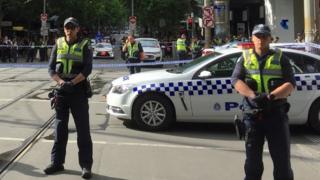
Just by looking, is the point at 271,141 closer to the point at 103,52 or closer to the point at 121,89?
the point at 121,89

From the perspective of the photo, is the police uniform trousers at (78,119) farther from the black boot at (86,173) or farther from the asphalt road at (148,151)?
the asphalt road at (148,151)

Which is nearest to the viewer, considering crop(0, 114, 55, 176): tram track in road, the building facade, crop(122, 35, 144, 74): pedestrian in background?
crop(0, 114, 55, 176): tram track in road

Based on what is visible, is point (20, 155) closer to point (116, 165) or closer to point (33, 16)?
point (116, 165)

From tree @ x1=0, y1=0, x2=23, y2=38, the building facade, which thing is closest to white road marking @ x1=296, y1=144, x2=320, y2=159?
the building facade

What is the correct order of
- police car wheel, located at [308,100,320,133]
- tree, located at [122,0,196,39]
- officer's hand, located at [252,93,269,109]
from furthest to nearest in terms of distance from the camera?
tree, located at [122,0,196,39] → police car wheel, located at [308,100,320,133] → officer's hand, located at [252,93,269,109]

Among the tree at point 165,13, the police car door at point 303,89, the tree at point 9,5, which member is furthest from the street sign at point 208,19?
the tree at point 9,5

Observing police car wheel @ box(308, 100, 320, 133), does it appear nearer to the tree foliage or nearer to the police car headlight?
the police car headlight

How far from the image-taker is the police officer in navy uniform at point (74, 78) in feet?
21.3

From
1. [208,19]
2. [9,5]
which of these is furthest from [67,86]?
[9,5]

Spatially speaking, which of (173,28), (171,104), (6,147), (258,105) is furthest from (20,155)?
(173,28)

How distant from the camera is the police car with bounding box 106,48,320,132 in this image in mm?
9516

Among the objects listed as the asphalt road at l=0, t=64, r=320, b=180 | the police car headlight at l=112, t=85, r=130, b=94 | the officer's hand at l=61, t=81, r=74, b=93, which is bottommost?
the asphalt road at l=0, t=64, r=320, b=180

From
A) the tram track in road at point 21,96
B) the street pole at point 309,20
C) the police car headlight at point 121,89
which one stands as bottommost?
the tram track in road at point 21,96

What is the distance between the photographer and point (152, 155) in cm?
788
